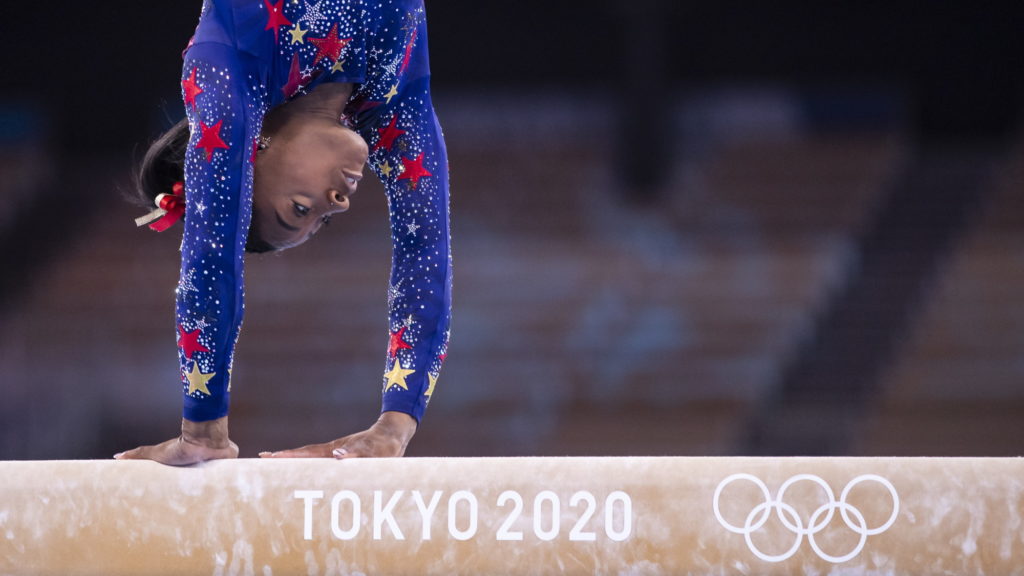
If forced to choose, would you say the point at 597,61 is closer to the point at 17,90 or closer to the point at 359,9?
the point at 17,90

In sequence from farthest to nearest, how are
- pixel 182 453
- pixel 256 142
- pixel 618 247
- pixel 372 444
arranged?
pixel 618 247 < pixel 372 444 < pixel 256 142 < pixel 182 453

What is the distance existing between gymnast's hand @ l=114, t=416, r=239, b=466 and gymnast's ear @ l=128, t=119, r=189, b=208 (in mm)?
663

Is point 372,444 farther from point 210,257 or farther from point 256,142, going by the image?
point 256,142

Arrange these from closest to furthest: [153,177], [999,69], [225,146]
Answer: [225,146] < [153,177] < [999,69]

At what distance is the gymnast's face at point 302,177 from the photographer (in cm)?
222

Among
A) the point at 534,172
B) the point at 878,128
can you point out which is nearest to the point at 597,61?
the point at 534,172

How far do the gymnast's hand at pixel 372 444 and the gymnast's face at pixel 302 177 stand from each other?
44 cm

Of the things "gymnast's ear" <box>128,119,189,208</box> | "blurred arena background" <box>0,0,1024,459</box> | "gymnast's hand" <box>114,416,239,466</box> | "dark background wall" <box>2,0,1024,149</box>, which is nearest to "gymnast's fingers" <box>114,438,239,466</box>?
"gymnast's hand" <box>114,416,239,466</box>

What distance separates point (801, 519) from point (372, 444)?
0.89 metres

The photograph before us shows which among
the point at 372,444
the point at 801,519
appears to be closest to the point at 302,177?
the point at 372,444

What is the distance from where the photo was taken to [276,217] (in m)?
2.23

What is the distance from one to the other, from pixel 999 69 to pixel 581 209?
3573mm

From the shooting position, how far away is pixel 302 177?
221cm

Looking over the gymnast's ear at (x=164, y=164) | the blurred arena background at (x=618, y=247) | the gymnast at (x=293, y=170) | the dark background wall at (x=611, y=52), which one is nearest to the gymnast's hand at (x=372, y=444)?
the gymnast at (x=293, y=170)
